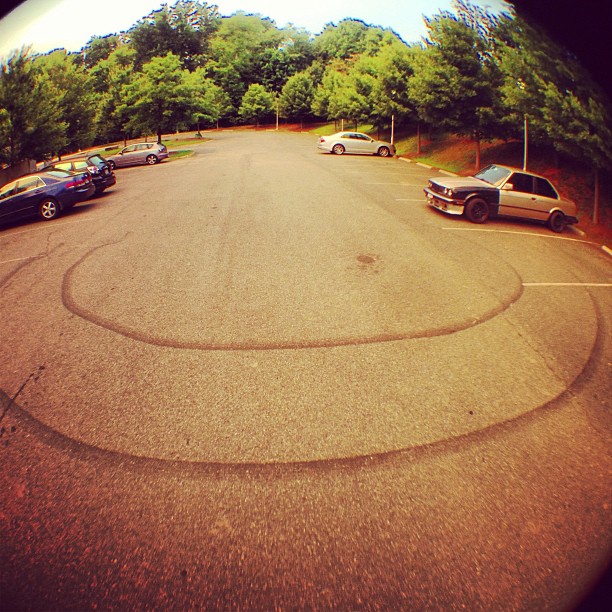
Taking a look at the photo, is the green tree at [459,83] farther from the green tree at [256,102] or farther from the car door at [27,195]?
the green tree at [256,102]

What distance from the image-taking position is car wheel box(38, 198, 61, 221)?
12127 millimetres

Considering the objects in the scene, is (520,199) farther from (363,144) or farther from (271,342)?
(363,144)

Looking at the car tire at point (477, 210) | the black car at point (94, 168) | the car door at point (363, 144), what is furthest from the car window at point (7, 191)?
the car door at point (363, 144)

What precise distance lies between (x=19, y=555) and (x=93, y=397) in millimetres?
1692

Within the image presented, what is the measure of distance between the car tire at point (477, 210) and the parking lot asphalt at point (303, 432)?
134 inches

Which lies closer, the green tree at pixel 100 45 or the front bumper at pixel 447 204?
the green tree at pixel 100 45

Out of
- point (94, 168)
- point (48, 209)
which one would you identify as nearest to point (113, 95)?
point (94, 168)

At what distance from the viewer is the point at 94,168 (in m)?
15.1

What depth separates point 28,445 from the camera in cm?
330

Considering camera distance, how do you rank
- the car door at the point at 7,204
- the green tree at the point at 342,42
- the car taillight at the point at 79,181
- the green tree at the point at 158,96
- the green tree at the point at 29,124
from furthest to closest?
the green tree at the point at 342,42
the green tree at the point at 158,96
the car taillight at the point at 79,181
the green tree at the point at 29,124
the car door at the point at 7,204

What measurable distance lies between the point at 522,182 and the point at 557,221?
1.68 m

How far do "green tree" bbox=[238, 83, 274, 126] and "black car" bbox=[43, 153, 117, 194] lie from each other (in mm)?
Answer: 48712

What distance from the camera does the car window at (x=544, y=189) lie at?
10953 millimetres

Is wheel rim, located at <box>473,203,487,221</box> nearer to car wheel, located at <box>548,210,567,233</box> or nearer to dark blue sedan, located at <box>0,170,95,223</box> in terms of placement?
car wheel, located at <box>548,210,567,233</box>
